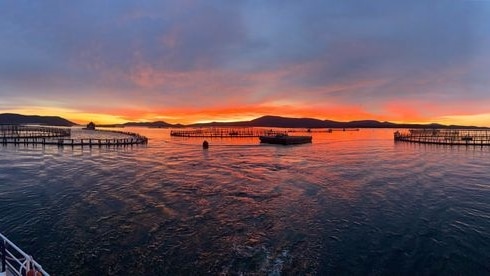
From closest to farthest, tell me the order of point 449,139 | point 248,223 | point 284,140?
point 248,223
point 284,140
point 449,139

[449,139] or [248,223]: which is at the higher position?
[449,139]

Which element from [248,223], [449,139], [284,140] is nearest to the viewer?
[248,223]

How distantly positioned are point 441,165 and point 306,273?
131ft

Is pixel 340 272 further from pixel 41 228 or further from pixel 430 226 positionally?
pixel 41 228

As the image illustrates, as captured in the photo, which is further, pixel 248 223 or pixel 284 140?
pixel 284 140

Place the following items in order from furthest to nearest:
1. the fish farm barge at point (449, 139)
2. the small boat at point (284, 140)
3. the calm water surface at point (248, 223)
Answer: the small boat at point (284, 140), the fish farm barge at point (449, 139), the calm water surface at point (248, 223)

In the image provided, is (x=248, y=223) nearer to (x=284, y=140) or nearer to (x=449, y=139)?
(x=284, y=140)

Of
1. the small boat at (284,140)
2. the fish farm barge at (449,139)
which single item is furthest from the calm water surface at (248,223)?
the fish farm barge at (449,139)

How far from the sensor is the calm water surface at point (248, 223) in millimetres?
13391


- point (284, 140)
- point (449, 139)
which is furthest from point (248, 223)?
point (449, 139)

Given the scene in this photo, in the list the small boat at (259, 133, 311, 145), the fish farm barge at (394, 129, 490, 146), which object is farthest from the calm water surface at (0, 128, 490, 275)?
the fish farm barge at (394, 129, 490, 146)

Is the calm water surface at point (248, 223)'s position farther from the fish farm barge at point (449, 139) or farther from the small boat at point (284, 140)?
the fish farm barge at point (449, 139)

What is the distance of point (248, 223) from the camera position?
18359 mm

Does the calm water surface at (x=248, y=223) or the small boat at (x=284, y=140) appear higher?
the small boat at (x=284, y=140)
